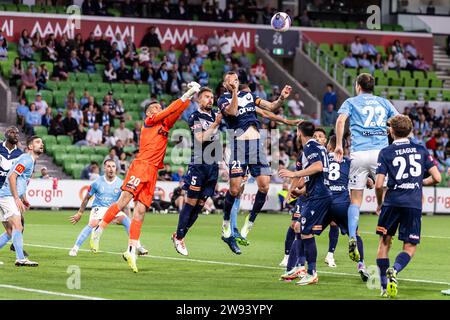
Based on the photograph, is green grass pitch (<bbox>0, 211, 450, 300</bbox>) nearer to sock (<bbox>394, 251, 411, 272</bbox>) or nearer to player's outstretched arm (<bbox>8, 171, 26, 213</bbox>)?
sock (<bbox>394, 251, 411, 272</bbox>)

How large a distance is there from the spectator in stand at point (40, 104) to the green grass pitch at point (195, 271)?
35.4ft

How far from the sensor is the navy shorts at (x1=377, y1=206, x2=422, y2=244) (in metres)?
13.2

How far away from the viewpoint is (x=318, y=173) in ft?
47.9

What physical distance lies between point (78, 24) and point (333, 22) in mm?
12666

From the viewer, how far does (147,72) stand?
40562 millimetres

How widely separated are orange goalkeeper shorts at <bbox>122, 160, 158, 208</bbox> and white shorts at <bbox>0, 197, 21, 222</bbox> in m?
1.75

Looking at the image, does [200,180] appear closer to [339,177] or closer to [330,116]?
[339,177]

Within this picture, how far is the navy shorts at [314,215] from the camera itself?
14.5 m

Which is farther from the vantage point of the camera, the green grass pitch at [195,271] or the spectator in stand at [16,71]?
the spectator in stand at [16,71]

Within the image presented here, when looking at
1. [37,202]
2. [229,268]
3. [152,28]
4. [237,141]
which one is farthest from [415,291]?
[152,28]

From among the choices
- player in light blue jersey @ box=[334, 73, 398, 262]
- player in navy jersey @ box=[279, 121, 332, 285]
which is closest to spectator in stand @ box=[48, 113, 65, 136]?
player in light blue jersey @ box=[334, 73, 398, 262]

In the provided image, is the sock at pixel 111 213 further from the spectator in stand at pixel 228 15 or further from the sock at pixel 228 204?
the spectator in stand at pixel 228 15

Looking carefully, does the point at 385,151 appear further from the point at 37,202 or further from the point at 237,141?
the point at 37,202

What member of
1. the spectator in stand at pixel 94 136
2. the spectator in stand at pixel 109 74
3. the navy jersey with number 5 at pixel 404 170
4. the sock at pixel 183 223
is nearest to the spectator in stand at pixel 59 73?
the spectator in stand at pixel 109 74
